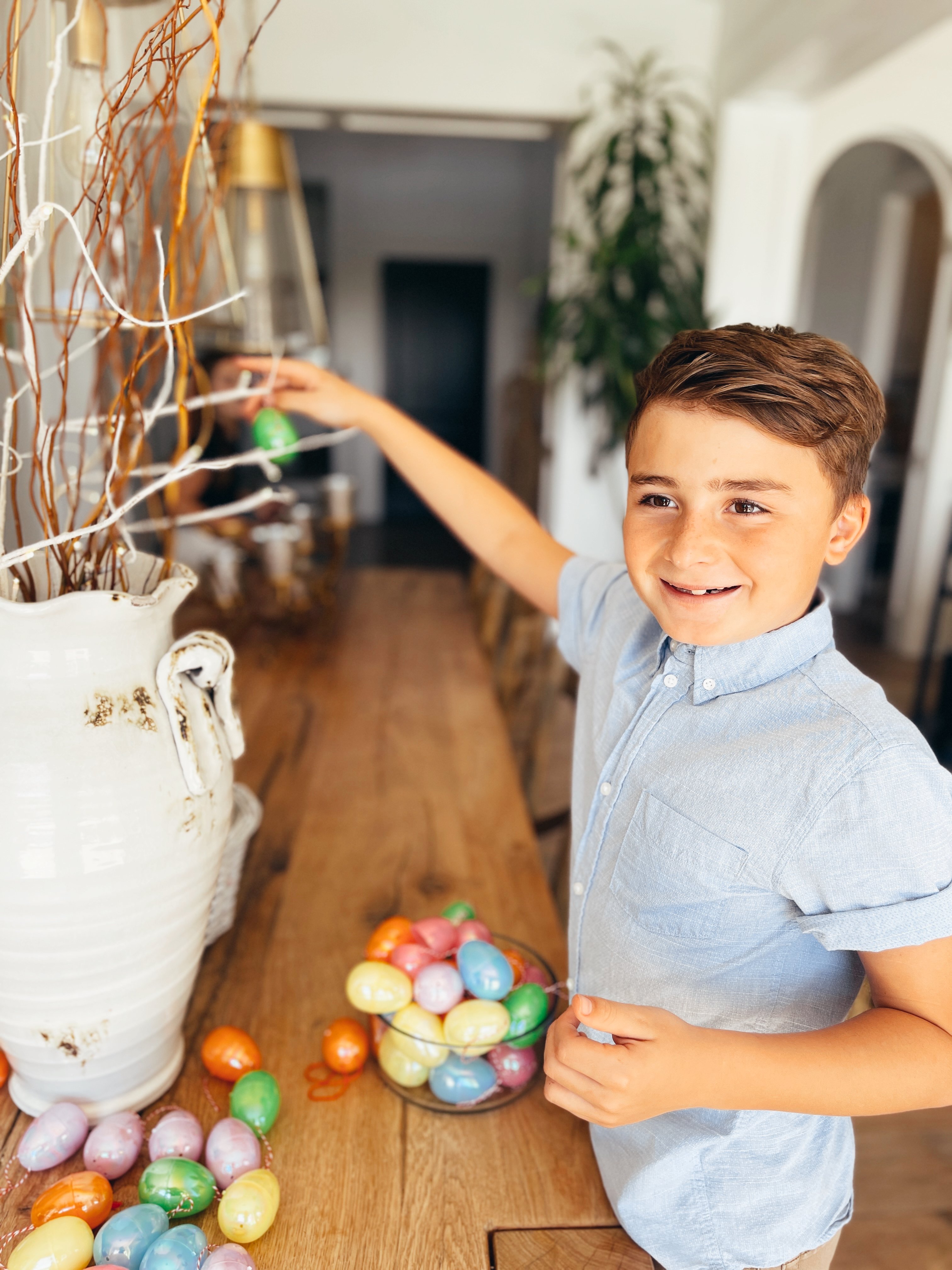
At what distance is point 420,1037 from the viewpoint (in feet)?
2.61

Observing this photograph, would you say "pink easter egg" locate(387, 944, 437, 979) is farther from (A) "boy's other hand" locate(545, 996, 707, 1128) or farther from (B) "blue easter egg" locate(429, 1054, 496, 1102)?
(A) "boy's other hand" locate(545, 996, 707, 1128)

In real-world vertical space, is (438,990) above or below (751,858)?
below

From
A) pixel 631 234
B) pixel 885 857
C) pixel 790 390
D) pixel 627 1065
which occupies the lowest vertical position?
pixel 627 1065

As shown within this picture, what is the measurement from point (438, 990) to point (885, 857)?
0.43 m

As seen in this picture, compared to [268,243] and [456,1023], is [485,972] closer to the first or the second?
[456,1023]

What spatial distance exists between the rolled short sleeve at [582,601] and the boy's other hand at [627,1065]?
0.46 metres

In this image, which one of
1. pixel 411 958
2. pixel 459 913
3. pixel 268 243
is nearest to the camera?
pixel 411 958

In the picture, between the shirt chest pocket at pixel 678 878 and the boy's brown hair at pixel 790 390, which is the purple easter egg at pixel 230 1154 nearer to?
the shirt chest pocket at pixel 678 878

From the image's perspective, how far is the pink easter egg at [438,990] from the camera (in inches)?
32.5

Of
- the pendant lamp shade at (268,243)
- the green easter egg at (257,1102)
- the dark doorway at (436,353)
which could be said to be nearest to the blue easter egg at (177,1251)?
the green easter egg at (257,1102)

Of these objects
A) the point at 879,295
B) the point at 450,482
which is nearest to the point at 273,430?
the point at 450,482

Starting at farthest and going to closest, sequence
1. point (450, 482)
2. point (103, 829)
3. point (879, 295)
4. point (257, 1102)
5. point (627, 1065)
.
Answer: point (879, 295)
point (450, 482)
point (257, 1102)
point (103, 829)
point (627, 1065)

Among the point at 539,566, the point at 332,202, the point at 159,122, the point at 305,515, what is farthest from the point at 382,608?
the point at 332,202

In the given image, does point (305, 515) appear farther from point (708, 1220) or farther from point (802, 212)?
point (802, 212)
